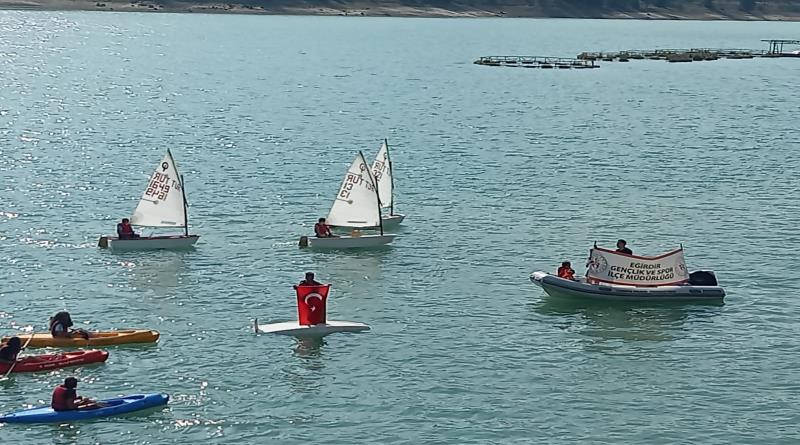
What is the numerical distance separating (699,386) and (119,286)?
29.4 metres

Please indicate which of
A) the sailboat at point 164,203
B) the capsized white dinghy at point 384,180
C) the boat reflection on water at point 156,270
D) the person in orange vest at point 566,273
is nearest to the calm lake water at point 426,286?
the boat reflection on water at point 156,270

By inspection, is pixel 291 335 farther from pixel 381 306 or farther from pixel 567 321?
pixel 567 321

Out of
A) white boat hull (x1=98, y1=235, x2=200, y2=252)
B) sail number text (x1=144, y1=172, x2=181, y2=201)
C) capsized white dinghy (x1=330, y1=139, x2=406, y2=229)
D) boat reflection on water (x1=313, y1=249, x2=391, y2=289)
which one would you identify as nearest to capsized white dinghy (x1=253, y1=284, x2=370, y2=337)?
boat reflection on water (x1=313, y1=249, x2=391, y2=289)

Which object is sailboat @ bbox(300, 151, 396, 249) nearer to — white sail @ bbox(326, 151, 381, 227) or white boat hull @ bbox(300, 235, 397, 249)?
white sail @ bbox(326, 151, 381, 227)

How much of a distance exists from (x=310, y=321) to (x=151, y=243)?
746 inches

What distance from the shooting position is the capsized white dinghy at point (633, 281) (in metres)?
61.2

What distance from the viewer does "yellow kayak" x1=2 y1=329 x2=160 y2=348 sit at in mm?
52375

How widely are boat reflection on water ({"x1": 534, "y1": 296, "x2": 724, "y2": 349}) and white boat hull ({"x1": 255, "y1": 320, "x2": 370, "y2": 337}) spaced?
9.88 metres

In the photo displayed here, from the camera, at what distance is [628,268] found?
6188 cm

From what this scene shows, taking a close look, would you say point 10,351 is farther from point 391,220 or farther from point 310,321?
point 391,220

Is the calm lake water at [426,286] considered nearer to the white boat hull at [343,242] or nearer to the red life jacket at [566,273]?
the red life jacket at [566,273]

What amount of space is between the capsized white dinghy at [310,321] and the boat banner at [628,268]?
44.2ft

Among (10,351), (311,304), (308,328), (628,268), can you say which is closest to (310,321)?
(308,328)

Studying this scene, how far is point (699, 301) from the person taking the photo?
61750 mm
